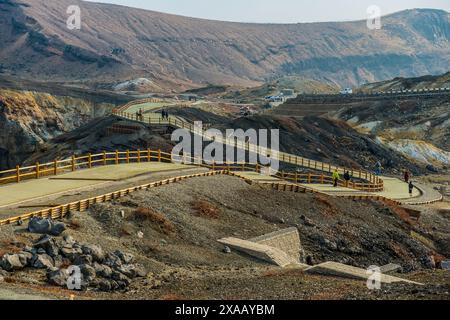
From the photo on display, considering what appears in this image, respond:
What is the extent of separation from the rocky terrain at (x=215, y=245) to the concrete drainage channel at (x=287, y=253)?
0.46m

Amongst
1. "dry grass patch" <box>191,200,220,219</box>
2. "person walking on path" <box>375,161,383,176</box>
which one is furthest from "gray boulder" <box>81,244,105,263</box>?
"person walking on path" <box>375,161,383,176</box>

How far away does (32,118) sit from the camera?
326 feet

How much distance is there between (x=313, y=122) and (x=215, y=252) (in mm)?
49290

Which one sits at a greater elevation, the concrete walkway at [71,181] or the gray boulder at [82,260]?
the concrete walkway at [71,181]

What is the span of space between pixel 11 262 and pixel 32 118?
277 feet

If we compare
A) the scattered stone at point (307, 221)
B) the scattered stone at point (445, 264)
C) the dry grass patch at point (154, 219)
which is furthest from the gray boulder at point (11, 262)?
the scattered stone at point (445, 264)

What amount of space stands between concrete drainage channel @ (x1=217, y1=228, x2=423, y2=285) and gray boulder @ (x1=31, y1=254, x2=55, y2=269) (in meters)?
7.88

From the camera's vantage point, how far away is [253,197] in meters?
33.7

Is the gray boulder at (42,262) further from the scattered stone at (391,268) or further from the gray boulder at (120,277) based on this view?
the scattered stone at (391,268)

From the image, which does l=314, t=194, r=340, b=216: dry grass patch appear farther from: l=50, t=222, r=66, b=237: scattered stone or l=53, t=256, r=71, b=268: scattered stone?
l=53, t=256, r=71, b=268: scattered stone

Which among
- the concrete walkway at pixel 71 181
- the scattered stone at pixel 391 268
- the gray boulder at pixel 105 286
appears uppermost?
the concrete walkway at pixel 71 181

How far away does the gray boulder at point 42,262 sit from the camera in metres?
19.1
